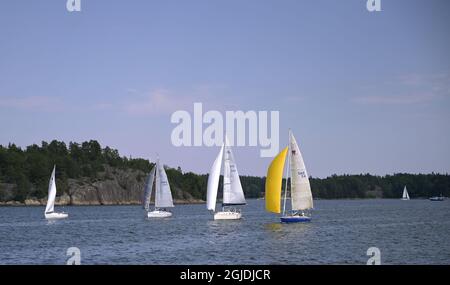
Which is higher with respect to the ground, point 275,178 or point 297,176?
point 297,176

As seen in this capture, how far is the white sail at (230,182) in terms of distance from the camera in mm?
75438

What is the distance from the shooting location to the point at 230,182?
76.6 metres

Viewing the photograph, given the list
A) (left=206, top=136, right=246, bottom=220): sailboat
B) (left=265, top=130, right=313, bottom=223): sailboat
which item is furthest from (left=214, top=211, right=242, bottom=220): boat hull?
(left=265, top=130, right=313, bottom=223): sailboat

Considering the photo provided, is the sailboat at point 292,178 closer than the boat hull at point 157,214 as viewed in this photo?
Yes

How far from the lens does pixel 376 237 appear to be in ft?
194

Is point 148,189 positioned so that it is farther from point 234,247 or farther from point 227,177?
point 234,247

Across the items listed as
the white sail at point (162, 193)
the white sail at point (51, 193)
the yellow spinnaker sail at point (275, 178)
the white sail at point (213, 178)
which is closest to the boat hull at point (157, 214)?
the white sail at point (162, 193)

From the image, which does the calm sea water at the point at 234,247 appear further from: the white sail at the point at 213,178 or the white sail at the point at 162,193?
the white sail at the point at 162,193

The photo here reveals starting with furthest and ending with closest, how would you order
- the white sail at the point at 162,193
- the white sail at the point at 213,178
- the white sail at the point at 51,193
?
the white sail at the point at 51,193, the white sail at the point at 162,193, the white sail at the point at 213,178

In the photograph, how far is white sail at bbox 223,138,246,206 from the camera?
247ft

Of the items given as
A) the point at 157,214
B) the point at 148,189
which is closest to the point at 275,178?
the point at 148,189

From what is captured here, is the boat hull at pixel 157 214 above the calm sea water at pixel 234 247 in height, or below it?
above

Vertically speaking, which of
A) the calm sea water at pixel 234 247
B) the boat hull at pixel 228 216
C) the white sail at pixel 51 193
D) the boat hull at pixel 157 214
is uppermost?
the white sail at pixel 51 193
